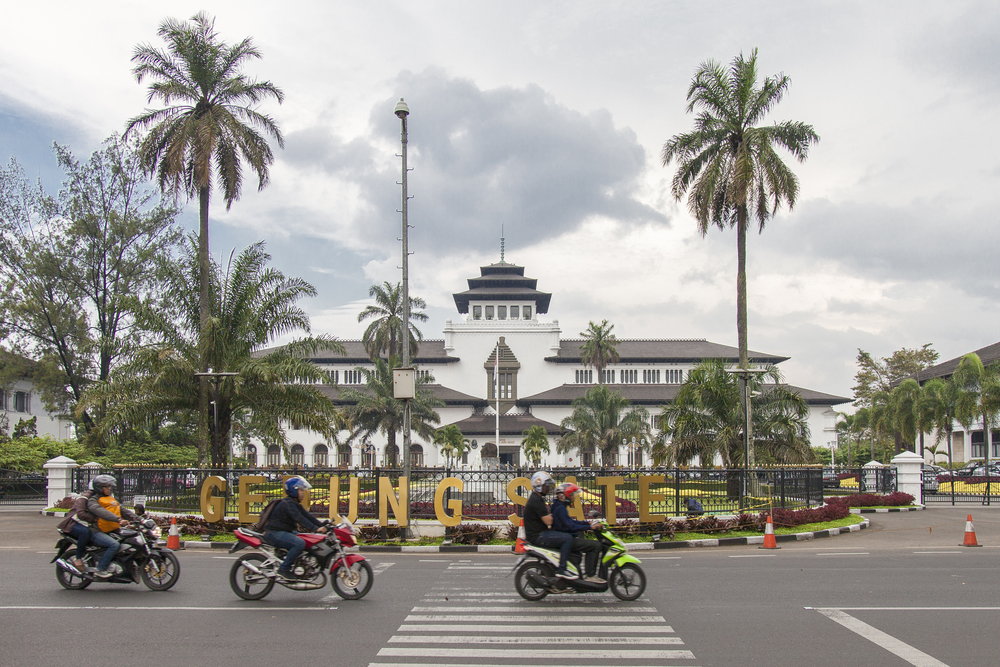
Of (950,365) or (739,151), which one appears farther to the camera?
(950,365)

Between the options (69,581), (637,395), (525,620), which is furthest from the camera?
(637,395)

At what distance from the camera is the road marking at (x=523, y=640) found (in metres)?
7.81

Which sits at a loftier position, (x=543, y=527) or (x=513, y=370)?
(x=513, y=370)

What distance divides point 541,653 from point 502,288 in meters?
73.1

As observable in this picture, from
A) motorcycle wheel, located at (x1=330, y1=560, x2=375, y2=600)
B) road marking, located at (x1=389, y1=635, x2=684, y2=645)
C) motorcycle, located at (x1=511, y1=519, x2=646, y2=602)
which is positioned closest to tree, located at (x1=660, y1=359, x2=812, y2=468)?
motorcycle, located at (x1=511, y1=519, x2=646, y2=602)

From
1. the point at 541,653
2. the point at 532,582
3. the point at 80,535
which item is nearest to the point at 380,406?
the point at 80,535

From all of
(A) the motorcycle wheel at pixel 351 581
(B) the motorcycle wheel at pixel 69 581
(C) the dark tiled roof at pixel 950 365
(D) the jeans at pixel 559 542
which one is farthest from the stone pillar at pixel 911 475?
(C) the dark tiled roof at pixel 950 365

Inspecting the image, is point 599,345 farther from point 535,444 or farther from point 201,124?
point 201,124

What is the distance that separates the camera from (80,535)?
10438 millimetres

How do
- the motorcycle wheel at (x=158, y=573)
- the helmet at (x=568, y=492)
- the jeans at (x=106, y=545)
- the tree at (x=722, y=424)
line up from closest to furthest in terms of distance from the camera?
the helmet at (x=568, y=492), the jeans at (x=106, y=545), the motorcycle wheel at (x=158, y=573), the tree at (x=722, y=424)

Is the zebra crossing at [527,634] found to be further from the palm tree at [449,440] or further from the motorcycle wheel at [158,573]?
the palm tree at [449,440]

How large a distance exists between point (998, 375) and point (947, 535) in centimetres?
3309

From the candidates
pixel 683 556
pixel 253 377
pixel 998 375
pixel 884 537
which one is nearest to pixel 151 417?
pixel 253 377

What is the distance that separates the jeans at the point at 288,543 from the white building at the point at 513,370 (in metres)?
57.9
